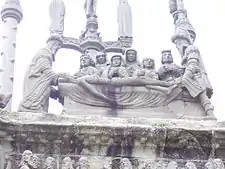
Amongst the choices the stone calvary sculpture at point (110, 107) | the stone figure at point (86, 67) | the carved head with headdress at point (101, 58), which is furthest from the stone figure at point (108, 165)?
the carved head with headdress at point (101, 58)

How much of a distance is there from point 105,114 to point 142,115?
23.4 inches

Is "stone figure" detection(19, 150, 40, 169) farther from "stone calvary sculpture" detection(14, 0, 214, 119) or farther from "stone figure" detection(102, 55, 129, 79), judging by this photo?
"stone figure" detection(102, 55, 129, 79)

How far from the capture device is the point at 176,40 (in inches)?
484

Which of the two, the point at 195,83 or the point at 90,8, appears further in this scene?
the point at 90,8

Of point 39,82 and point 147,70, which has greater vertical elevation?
point 147,70

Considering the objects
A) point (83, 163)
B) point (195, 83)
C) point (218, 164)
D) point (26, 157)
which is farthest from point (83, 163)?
point (195, 83)

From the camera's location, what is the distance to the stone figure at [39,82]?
416 inches

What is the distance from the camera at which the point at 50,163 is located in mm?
9625

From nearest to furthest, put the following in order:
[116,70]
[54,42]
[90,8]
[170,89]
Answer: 1. [170,89]
2. [116,70]
3. [54,42]
4. [90,8]

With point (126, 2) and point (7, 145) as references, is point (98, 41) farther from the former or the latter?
point (7, 145)

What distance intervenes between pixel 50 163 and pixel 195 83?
9.40 ft

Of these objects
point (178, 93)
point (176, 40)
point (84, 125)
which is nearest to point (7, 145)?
point (84, 125)

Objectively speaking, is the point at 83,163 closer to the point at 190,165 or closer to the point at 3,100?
the point at 190,165

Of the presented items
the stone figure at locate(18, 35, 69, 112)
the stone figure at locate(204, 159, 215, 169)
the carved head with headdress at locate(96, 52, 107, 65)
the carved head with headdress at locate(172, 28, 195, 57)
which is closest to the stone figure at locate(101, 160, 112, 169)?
the stone figure at locate(204, 159, 215, 169)
